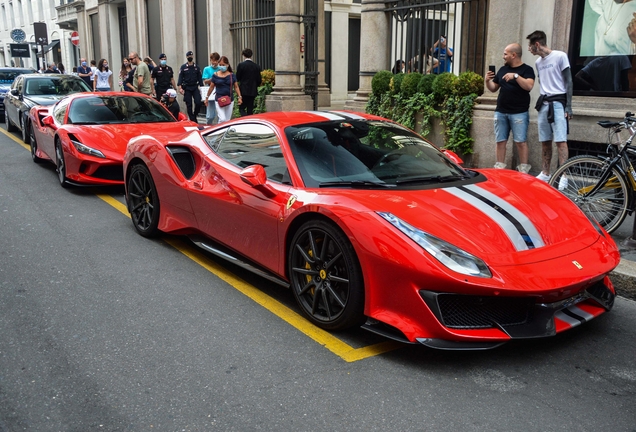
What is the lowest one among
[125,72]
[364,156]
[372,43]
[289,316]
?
[289,316]

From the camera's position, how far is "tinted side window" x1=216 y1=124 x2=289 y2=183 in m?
4.63

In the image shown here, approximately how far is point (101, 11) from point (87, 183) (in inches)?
897

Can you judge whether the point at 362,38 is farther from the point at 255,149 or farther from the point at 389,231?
the point at 389,231

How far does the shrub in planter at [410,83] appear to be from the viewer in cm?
1086

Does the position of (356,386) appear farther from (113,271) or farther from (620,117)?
(620,117)

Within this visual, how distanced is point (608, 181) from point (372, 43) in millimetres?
6877

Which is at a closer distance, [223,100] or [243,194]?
[243,194]

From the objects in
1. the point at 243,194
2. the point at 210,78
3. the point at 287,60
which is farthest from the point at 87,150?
the point at 287,60

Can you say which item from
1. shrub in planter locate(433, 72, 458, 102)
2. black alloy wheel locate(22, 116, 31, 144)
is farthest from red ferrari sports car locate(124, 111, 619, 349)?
black alloy wheel locate(22, 116, 31, 144)

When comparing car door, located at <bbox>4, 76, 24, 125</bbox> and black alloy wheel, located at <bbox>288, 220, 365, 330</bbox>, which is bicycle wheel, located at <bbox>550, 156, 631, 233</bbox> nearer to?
black alloy wheel, located at <bbox>288, 220, 365, 330</bbox>

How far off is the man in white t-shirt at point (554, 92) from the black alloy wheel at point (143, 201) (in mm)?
4571

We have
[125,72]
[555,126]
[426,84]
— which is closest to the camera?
[555,126]

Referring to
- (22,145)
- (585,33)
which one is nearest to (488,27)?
(585,33)

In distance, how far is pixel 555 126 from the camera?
7840 millimetres
